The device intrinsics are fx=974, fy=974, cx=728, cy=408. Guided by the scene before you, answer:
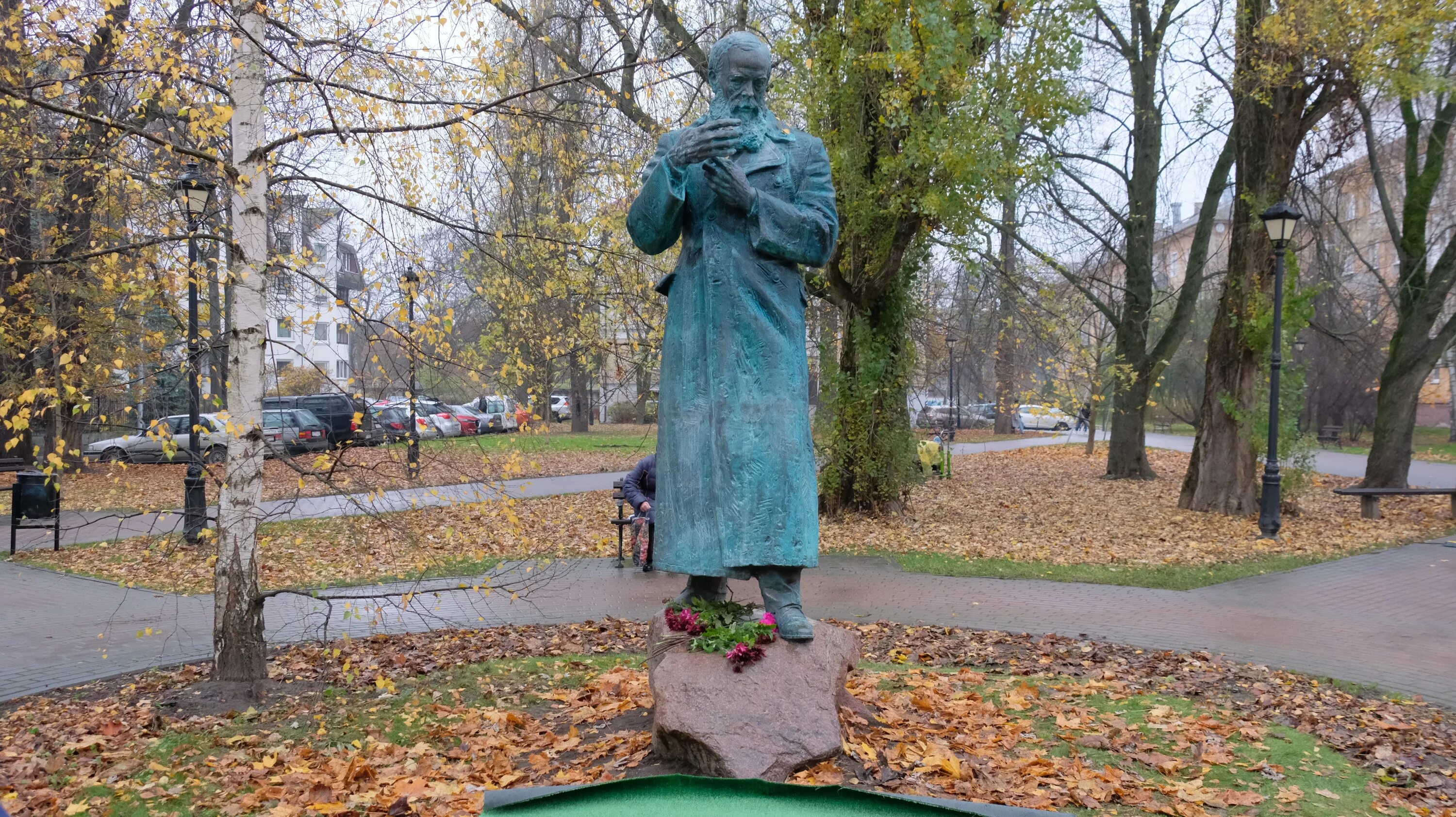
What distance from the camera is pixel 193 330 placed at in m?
11.1

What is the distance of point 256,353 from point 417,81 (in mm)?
2049

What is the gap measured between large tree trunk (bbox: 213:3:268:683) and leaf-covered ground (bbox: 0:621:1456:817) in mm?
410

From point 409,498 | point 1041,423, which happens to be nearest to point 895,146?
point 409,498

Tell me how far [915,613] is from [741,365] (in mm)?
5443

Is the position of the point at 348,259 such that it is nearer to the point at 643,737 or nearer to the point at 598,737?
the point at 598,737

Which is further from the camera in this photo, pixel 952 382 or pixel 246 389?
pixel 952 382

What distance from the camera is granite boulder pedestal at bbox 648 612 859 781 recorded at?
3.74m

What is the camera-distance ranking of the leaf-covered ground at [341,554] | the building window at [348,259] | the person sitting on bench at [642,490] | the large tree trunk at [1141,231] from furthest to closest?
the large tree trunk at [1141,231], the person sitting on bench at [642,490], the leaf-covered ground at [341,554], the building window at [348,259]

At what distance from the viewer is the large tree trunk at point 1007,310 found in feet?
60.2

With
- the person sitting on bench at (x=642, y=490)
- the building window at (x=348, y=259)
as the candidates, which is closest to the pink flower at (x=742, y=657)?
the building window at (x=348, y=259)

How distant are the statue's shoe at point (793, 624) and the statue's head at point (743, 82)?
203 centimetres

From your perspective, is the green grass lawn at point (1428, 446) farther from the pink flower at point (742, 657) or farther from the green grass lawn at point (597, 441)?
the pink flower at point (742, 657)

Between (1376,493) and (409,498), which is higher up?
(409,498)

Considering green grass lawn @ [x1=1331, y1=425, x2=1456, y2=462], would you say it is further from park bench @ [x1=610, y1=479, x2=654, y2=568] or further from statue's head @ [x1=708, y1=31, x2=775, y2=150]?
statue's head @ [x1=708, y1=31, x2=775, y2=150]
